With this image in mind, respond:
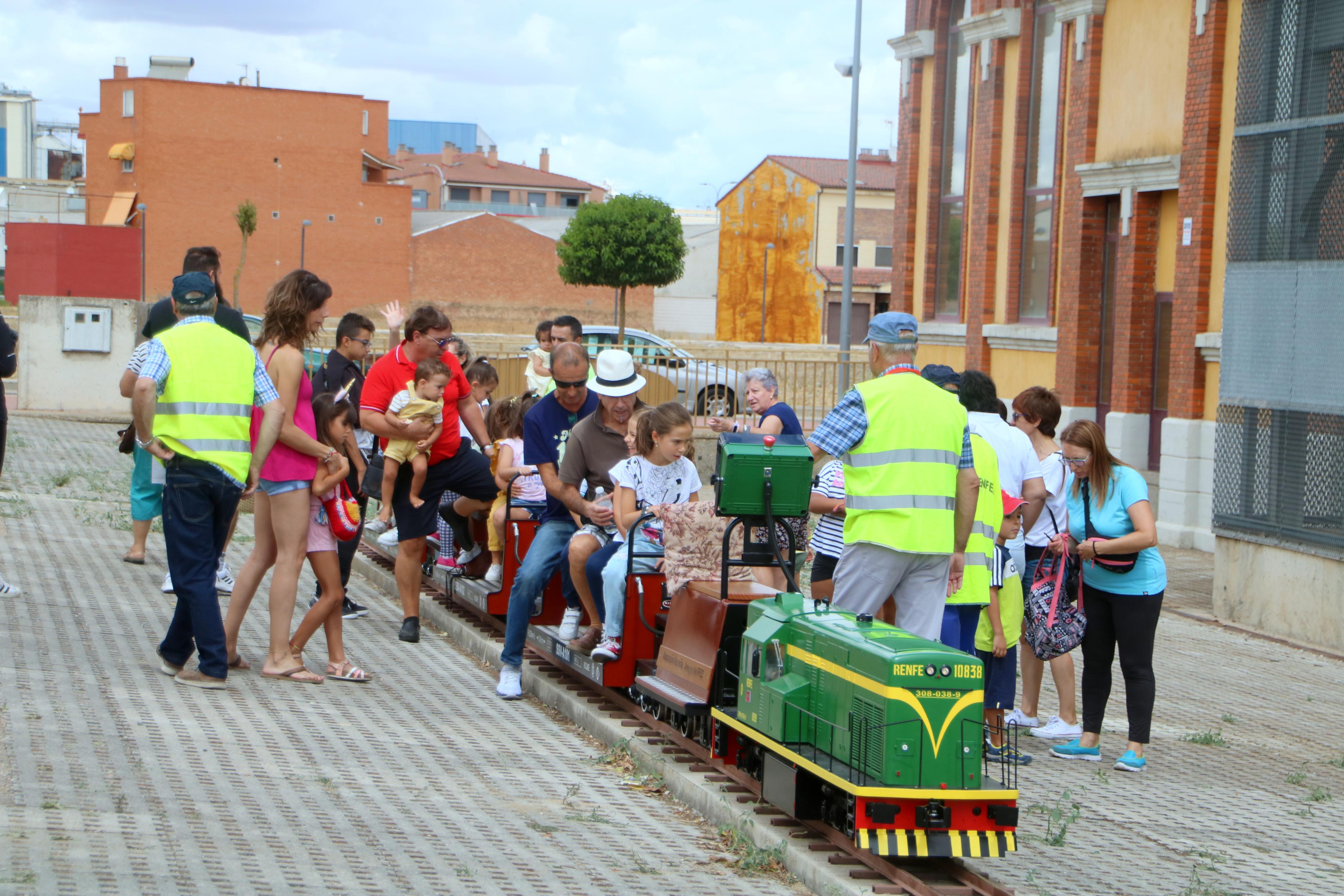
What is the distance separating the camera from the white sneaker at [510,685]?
8203 mm

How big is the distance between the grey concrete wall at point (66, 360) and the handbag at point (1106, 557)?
20.1 metres

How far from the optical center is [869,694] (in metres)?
5.32

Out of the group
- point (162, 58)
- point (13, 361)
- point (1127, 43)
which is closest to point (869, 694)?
point (13, 361)

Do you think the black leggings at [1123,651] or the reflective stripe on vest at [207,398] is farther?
the black leggings at [1123,651]

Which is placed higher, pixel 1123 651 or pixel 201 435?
pixel 201 435

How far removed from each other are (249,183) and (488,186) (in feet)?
93.4

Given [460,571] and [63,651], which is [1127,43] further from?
[63,651]

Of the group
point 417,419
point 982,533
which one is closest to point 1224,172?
point 982,533

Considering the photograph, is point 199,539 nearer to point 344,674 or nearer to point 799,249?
point 344,674

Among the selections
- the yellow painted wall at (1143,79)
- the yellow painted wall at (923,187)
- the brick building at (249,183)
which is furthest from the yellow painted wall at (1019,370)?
the brick building at (249,183)

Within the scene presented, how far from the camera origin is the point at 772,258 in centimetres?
7088

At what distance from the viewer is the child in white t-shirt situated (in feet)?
24.4

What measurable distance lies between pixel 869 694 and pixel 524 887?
4.80 ft

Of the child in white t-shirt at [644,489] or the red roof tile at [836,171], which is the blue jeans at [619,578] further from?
the red roof tile at [836,171]
